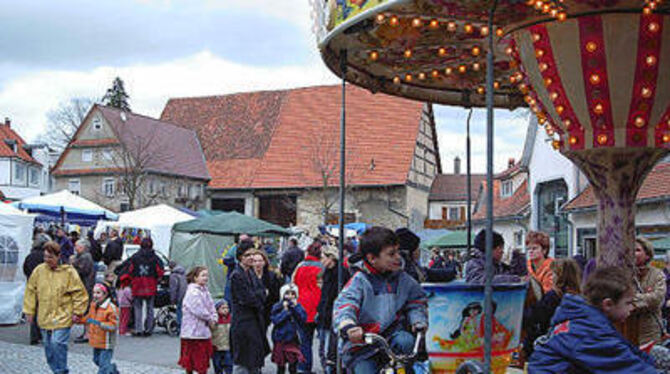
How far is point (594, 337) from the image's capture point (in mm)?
3637

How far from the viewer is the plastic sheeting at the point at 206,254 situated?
67.8 ft

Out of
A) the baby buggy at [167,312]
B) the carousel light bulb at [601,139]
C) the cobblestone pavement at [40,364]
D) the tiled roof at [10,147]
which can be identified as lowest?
the cobblestone pavement at [40,364]

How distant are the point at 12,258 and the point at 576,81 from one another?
41.2 feet

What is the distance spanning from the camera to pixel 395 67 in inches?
356

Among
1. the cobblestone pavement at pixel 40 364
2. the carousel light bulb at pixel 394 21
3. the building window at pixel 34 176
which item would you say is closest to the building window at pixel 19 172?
the building window at pixel 34 176

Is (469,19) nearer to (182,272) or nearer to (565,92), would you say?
(565,92)

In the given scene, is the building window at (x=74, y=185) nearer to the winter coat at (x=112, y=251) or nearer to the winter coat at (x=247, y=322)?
the winter coat at (x=112, y=251)

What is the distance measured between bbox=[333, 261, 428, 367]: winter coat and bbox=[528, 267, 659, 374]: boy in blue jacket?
113 centimetres

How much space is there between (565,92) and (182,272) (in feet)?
32.0

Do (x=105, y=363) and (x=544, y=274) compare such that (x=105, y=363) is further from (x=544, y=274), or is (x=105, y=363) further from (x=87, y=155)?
(x=87, y=155)

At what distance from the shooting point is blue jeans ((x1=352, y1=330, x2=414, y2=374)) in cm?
481

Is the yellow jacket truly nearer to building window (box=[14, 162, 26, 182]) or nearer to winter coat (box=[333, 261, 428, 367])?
winter coat (box=[333, 261, 428, 367])

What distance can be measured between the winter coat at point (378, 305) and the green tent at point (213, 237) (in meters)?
14.5

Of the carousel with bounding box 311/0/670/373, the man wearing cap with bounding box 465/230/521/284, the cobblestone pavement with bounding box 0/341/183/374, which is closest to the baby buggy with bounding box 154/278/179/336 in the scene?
the cobblestone pavement with bounding box 0/341/183/374
